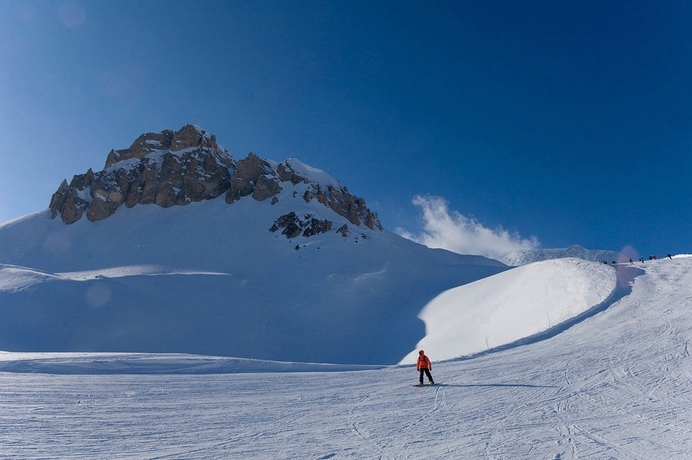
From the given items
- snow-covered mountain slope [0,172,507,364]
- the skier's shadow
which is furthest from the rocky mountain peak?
the skier's shadow

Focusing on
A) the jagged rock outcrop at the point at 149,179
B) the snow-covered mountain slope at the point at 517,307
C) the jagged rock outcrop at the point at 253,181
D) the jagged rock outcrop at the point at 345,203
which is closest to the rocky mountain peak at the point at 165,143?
the jagged rock outcrop at the point at 149,179

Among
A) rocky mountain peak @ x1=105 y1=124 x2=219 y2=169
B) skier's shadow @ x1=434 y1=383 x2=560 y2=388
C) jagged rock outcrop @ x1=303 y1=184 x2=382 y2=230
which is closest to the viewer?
skier's shadow @ x1=434 y1=383 x2=560 y2=388

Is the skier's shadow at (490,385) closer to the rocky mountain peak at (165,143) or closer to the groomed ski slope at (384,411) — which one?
the groomed ski slope at (384,411)

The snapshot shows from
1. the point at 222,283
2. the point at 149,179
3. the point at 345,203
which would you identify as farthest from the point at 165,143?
the point at 222,283

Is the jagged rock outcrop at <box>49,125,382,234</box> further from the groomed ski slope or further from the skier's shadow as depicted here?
the skier's shadow

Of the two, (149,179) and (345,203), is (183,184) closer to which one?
(149,179)

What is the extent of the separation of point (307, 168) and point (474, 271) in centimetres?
4221

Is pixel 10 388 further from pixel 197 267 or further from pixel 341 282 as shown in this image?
pixel 197 267

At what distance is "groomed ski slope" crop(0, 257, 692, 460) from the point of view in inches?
221

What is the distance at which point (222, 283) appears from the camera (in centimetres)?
3431

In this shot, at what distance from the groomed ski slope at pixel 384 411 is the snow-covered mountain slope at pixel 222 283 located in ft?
44.4

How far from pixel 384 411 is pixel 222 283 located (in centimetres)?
2979

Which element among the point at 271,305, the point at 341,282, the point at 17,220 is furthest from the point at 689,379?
the point at 17,220

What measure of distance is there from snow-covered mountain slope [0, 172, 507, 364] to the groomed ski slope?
1355 centimetres
